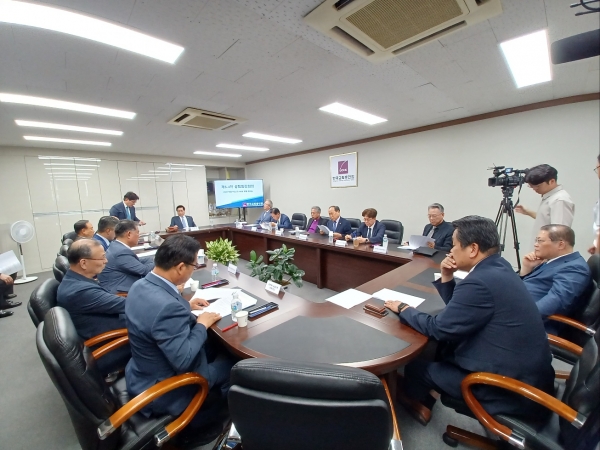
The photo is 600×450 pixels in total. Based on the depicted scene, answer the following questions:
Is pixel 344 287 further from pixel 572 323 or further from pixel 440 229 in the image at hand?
pixel 572 323

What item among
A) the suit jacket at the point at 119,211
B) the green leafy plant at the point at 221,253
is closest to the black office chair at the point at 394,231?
the green leafy plant at the point at 221,253

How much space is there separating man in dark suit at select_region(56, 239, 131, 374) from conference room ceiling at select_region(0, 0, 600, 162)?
146cm

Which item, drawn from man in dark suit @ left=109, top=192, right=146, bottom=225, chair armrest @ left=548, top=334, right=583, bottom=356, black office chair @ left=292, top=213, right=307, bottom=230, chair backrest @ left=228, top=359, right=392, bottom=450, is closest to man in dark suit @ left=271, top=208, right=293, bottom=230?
black office chair @ left=292, top=213, right=307, bottom=230

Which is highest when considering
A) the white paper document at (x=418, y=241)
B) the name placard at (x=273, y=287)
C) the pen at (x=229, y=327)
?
the white paper document at (x=418, y=241)

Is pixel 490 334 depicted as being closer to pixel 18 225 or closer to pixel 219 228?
pixel 219 228

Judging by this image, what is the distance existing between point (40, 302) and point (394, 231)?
3.84 meters

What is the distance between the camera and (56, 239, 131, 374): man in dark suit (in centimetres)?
155

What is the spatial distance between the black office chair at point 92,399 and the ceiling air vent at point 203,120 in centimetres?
275

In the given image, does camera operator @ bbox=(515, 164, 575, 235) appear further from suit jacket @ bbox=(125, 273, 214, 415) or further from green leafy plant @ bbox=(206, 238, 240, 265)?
green leafy plant @ bbox=(206, 238, 240, 265)

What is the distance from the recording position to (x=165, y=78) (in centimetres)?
230

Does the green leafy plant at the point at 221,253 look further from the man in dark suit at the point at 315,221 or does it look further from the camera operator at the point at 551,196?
the camera operator at the point at 551,196

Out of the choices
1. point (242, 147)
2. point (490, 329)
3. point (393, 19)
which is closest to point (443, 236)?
point (490, 329)

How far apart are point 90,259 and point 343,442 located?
1781mm

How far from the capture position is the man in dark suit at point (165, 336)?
113 cm
